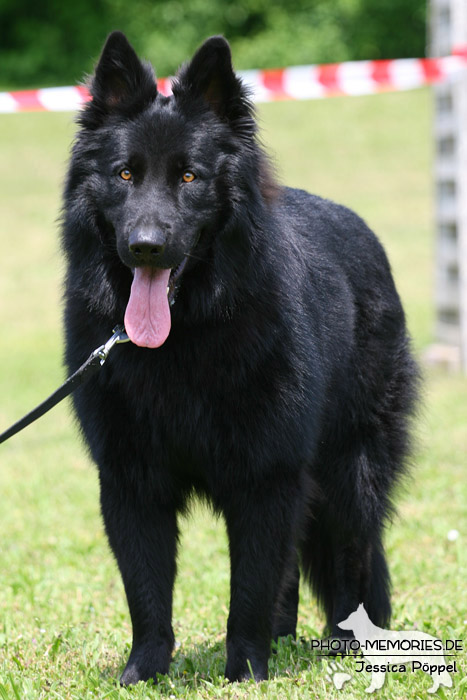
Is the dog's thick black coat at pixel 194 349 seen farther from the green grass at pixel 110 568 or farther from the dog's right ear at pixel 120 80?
the green grass at pixel 110 568

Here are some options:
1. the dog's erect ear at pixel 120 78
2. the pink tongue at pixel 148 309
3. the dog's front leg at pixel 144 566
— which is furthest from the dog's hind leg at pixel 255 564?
the dog's erect ear at pixel 120 78

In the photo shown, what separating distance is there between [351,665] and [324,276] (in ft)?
5.15

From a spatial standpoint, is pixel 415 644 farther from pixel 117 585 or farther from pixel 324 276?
pixel 117 585

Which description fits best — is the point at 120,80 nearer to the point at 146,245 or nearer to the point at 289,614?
the point at 146,245

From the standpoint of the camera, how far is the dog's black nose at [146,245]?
3.03 m

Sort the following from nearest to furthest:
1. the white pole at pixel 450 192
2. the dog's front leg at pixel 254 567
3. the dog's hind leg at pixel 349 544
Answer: the dog's front leg at pixel 254 567 → the dog's hind leg at pixel 349 544 → the white pole at pixel 450 192

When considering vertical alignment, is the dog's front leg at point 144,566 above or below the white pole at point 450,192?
below

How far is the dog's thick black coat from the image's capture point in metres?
3.27

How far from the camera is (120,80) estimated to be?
340 cm

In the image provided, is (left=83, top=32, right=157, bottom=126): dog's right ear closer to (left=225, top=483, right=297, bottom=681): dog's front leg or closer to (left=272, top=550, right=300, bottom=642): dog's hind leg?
(left=225, top=483, right=297, bottom=681): dog's front leg

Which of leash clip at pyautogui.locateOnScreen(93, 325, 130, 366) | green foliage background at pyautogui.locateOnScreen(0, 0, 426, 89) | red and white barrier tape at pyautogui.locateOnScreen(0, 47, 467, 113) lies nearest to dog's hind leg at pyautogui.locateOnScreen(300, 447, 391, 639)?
leash clip at pyautogui.locateOnScreen(93, 325, 130, 366)

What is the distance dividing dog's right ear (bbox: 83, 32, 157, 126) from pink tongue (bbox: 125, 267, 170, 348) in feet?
2.04

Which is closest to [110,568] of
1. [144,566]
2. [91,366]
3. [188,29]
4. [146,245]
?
[144,566]

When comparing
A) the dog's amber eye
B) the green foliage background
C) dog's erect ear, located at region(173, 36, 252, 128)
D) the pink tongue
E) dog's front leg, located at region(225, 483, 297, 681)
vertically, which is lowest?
dog's front leg, located at region(225, 483, 297, 681)
